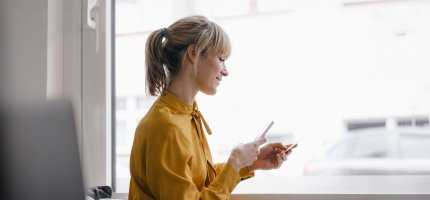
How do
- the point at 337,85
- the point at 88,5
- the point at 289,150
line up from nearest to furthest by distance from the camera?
the point at 289,150 → the point at 337,85 → the point at 88,5

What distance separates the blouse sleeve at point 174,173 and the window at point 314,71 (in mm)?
417

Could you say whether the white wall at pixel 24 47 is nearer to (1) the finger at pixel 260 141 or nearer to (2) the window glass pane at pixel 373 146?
(1) the finger at pixel 260 141

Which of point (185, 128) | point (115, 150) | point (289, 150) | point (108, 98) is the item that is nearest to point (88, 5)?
point (108, 98)

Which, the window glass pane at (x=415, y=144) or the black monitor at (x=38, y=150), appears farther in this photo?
the window glass pane at (x=415, y=144)

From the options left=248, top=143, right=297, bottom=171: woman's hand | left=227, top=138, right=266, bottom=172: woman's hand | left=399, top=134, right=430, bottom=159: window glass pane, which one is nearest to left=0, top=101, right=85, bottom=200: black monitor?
left=227, top=138, right=266, bottom=172: woman's hand

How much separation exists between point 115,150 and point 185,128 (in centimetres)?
57

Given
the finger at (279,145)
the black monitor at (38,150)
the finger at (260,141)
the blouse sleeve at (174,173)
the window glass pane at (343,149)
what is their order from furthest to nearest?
the window glass pane at (343,149) → the finger at (279,145) → the finger at (260,141) → the blouse sleeve at (174,173) → the black monitor at (38,150)

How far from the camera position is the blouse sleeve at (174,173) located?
1.17 m

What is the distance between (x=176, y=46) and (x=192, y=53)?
0.17 ft

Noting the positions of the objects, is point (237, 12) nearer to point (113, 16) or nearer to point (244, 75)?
point (244, 75)

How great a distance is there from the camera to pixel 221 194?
Result: 3.99 feet

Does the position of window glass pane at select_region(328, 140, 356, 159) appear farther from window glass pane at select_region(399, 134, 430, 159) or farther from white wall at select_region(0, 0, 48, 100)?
white wall at select_region(0, 0, 48, 100)

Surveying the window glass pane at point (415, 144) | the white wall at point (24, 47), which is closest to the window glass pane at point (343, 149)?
the window glass pane at point (415, 144)

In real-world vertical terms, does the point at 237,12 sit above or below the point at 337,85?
above
